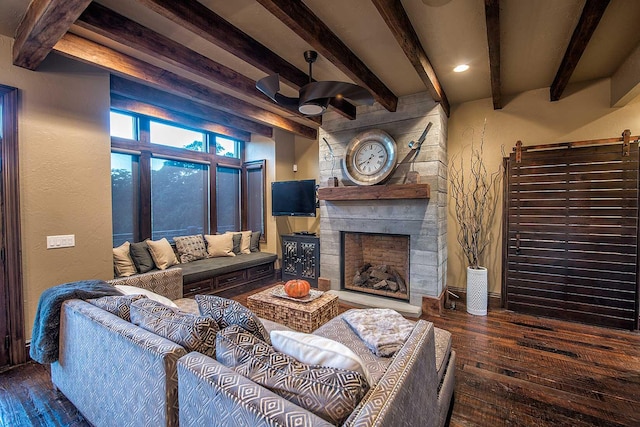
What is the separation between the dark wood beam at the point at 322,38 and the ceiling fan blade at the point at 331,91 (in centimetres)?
28

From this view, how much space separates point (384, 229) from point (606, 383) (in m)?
2.35

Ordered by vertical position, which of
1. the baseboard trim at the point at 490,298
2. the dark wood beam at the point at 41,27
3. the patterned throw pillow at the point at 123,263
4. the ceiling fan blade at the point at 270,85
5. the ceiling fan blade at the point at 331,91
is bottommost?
the baseboard trim at the point at 490,298

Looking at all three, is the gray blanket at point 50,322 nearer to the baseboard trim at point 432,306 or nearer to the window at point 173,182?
the window at point 173,182

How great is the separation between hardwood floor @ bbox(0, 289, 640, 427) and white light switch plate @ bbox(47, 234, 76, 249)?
1031 millimetres

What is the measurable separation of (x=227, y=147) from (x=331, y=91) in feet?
11.4

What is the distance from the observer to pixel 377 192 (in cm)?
371

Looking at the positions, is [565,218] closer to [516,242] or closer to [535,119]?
[516,242]

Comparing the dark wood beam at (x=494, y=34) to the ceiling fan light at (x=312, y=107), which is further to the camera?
the ceiling fan light at (x=312, y=107)

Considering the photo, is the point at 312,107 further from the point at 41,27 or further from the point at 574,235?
the point at 574,235

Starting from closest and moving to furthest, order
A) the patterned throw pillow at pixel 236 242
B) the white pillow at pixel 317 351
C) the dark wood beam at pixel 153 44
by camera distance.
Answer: the white pillow at pixel 317 351 → the dark wood beam at pixel 153 44 → the patterned throw pillow at pixel 236 242

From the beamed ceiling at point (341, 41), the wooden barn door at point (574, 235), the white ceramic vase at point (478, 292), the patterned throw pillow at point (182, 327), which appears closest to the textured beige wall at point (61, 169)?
the beamed ceiling at point (341, 41)

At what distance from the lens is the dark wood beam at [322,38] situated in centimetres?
191

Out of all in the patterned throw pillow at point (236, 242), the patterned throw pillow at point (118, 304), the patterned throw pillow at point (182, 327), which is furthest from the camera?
the patterned throw pillow at point (236, 242)

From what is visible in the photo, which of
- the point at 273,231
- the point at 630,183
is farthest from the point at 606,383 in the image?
the point at 273,231
